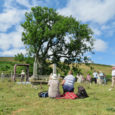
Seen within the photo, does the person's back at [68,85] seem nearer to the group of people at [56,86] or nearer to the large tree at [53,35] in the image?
the group of people at [56,86]

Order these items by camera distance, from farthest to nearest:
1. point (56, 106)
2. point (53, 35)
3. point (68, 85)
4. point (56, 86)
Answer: point (53, 35) < point (68, 85) < point (56, 86) < point (56, 106)

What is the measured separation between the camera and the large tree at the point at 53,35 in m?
29.3

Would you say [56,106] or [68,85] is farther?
[68,85]

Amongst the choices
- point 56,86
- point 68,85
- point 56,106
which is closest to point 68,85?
point 68,85

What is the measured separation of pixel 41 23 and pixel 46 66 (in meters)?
8.22

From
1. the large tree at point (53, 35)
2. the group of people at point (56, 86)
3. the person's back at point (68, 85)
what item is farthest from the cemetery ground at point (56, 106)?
the large tree at point (53, 35)

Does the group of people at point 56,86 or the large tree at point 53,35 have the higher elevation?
the large tree at point 53,35

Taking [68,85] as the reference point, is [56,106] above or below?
below

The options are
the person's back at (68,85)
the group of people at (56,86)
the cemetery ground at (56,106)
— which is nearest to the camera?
the cemetery ground at (56,106)

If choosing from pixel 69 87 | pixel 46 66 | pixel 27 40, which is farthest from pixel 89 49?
pixel 69 87

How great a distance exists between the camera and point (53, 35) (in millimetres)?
29938

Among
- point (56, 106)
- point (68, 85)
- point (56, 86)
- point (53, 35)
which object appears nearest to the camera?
point (56, 106)

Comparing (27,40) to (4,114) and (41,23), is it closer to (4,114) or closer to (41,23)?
(41,23)

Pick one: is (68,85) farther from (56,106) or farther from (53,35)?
(53,35)
